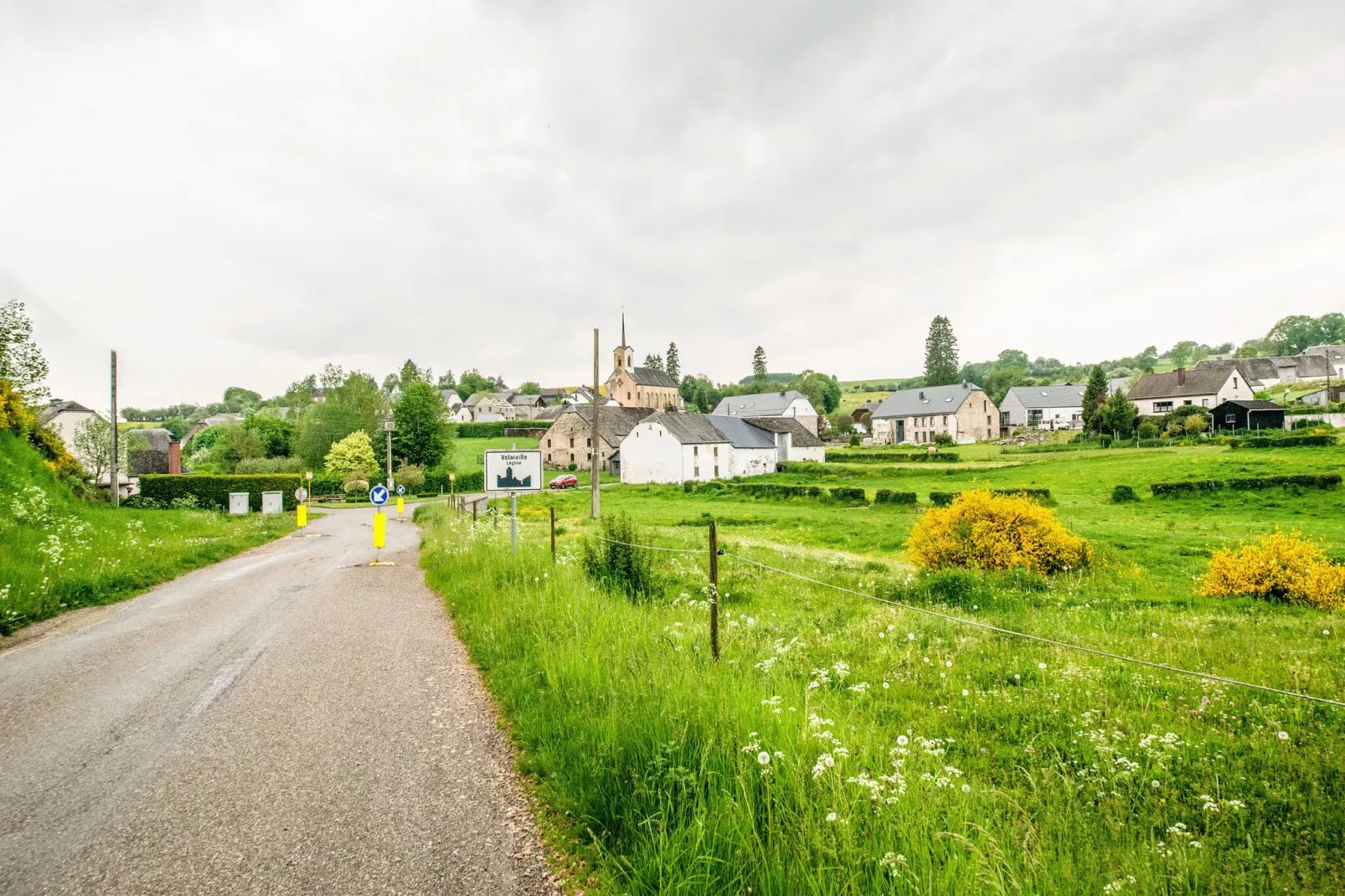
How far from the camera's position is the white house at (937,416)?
303 feet

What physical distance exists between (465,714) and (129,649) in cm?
586

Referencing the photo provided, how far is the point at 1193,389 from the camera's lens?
268 feet

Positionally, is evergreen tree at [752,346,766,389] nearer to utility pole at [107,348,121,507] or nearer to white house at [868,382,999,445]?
white house at [868,382,999,445]

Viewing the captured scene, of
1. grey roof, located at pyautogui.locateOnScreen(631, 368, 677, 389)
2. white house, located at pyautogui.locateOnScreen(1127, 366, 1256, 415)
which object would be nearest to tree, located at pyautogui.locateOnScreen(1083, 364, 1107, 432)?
white house, located at pyautogui.locateOnScreen(1127, 366, 1256, 415)

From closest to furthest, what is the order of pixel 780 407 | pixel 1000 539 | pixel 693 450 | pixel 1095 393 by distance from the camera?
pixel 1000 539, pixel 693 450, pixel 1095 393, pixel 780 407

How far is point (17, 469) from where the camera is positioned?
19.0m

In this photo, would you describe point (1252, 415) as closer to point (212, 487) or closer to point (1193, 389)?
point (1193, 389)

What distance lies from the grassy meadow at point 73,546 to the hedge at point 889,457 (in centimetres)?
4953

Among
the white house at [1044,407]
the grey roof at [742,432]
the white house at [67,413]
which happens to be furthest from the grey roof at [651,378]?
the white house at [67,413]

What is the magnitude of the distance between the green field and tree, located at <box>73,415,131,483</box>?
55.3 meters

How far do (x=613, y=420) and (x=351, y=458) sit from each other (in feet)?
94.6

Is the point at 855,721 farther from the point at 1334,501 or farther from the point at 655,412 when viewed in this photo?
the point at 655,412

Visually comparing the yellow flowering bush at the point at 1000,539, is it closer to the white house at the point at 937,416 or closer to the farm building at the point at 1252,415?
the farm building at the point at 1252,415

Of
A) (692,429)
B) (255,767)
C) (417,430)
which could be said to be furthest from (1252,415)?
(417,430)
